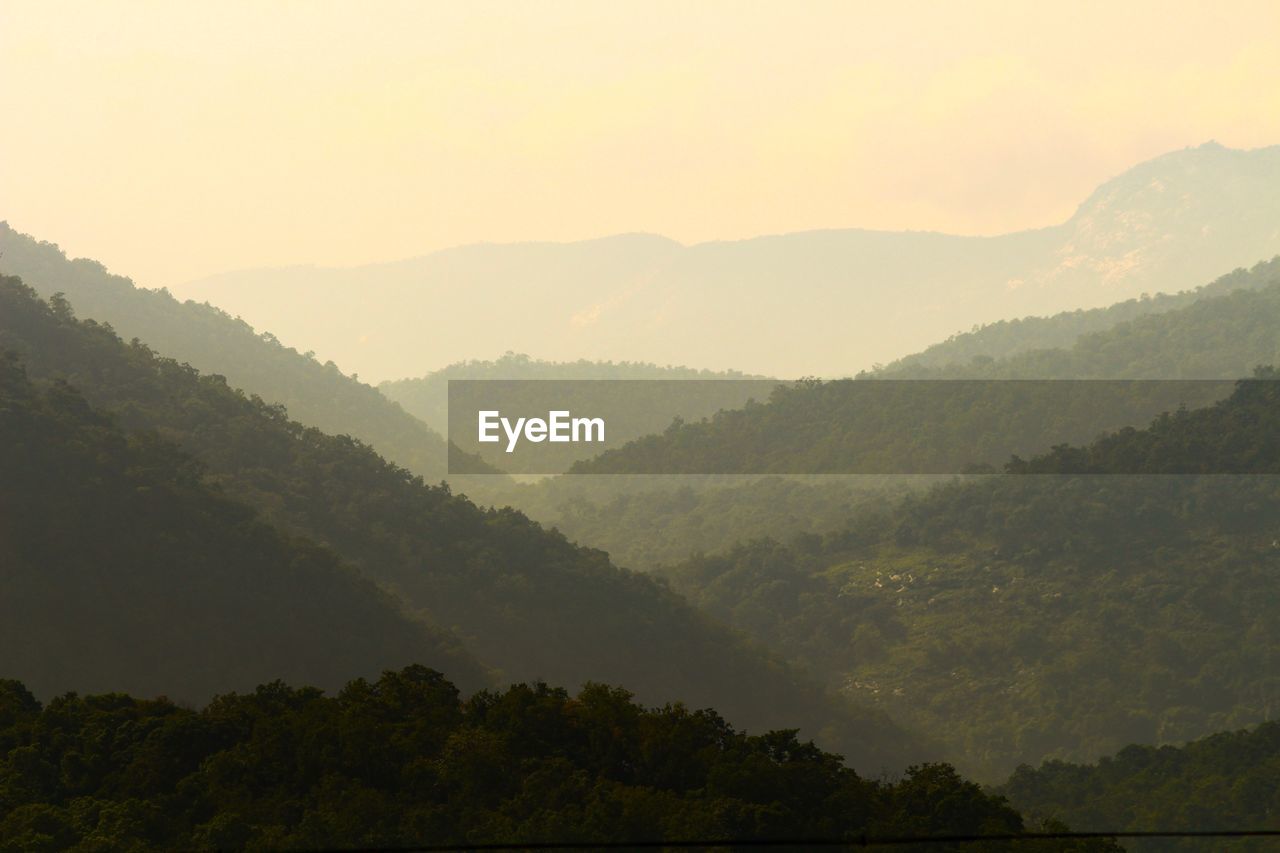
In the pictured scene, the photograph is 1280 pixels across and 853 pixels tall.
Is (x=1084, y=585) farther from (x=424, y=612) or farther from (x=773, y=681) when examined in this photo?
(x=424, y=612)

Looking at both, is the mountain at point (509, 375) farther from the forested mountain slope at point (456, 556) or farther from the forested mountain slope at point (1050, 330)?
the forested mountain slope at point (456, 556)

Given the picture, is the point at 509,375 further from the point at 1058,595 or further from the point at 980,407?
the point at 1058,595

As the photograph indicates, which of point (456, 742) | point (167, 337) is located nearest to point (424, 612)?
point (456, 742)

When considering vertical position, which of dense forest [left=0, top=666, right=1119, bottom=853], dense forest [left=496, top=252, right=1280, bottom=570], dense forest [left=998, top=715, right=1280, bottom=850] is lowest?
dense forest [left=998, top=715, right=1280, bottom=850]

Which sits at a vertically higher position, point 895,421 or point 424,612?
point 895,421

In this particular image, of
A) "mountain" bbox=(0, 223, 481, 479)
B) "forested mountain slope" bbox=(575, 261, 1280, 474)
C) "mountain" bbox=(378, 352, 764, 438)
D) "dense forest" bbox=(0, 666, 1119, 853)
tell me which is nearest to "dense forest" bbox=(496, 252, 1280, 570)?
"forested mountain slope" bbox=(575, 261, 1280, 474)

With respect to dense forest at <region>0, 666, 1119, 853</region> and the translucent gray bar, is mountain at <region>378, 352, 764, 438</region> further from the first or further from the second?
dense forest at <region>0, 666, 1119, 853</region>

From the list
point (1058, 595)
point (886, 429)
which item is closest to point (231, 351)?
point (886, 429)
